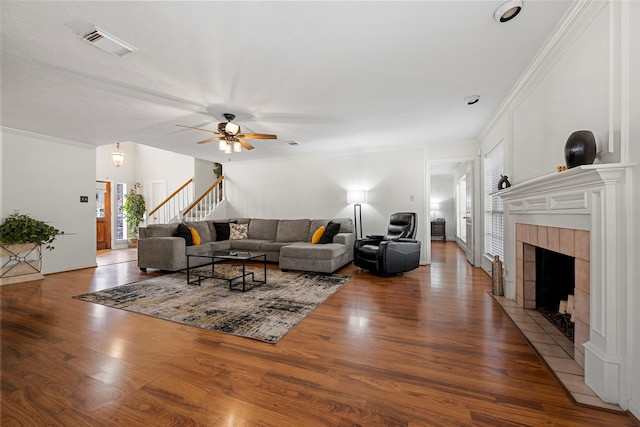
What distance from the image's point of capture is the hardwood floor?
139cm

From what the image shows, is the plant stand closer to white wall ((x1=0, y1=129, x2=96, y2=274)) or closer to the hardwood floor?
white wall ((x1=0, y1=129, x2=96, y2=274))

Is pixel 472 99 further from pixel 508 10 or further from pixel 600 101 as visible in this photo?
pixel 600 101

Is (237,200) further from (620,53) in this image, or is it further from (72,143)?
(620,53)

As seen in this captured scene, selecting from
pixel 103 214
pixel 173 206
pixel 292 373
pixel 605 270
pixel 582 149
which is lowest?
pixel 292 373

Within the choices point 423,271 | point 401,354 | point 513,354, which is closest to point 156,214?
point 423,271

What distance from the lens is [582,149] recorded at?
1611 mm

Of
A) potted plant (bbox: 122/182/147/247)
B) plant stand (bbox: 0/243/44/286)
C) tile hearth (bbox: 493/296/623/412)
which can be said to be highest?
potted plant (bbox: 122/182/147/247)

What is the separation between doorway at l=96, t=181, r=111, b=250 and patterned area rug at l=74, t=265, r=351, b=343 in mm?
5438

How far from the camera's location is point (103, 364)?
74.0 inches

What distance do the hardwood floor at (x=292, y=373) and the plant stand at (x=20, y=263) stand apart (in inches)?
76.0

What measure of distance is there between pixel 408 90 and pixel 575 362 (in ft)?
9.22

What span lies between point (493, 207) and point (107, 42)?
16.3 feet

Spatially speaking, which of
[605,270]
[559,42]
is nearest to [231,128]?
[559,42]

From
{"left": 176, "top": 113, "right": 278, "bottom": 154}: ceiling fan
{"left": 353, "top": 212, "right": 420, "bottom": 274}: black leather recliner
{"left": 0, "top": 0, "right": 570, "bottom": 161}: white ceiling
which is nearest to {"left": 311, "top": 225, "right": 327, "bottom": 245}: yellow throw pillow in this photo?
{"left": 353, "top": 212, "right": 420, "bottom": 274}: black leather recliner
